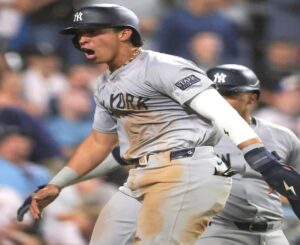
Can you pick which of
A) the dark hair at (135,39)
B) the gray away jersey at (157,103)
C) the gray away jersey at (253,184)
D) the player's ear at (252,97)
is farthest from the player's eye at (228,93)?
the dark hair at (135,39)

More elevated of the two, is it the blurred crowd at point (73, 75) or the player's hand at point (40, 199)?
the player's hand at point (40, 199)

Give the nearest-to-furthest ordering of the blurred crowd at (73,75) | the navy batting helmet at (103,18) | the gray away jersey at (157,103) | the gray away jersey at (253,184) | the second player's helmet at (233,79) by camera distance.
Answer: the gray away jersey at (157,103) → the navy batting helmet at (103,18) → the gray away jersey at (253,184) → the second player's helmet at (233,79) → the blurred crowd at (73,75)

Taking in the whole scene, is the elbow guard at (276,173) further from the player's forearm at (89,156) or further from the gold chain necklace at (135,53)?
the player's forearm at (89,156)

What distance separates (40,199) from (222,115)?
122cm

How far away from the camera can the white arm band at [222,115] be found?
4.52 meters

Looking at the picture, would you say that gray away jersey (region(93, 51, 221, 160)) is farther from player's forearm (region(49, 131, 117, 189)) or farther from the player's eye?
the player's eye

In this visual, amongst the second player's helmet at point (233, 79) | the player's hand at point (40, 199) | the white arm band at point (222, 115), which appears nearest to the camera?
the white arm band at point (222, 115)

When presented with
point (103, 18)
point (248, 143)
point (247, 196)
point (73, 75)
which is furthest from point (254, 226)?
point (73, 75)

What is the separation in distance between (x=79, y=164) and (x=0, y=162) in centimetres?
246

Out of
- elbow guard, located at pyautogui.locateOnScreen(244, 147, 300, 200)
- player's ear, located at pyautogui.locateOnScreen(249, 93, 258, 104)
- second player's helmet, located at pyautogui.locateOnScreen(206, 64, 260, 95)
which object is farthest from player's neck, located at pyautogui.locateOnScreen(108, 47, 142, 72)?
player's ear, located at pyautogui.locateOnScreen(249, 93, 258, 104)

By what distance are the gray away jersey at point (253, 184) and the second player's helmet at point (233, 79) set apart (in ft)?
0.84

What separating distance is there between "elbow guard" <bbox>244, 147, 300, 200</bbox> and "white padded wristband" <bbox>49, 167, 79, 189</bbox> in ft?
4.21

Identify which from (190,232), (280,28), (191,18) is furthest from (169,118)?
(280,28)

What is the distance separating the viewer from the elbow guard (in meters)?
4.36
